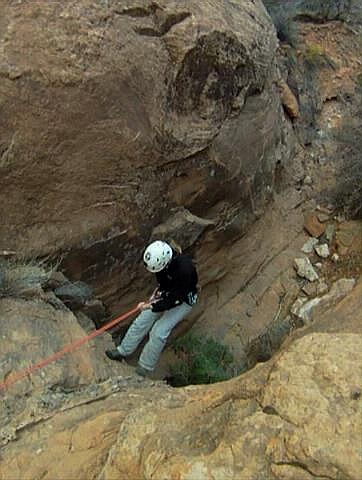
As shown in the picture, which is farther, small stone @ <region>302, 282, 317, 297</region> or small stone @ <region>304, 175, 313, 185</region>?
small stone @ <region>304, 175, 313, 185</region>

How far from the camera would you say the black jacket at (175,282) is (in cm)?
531

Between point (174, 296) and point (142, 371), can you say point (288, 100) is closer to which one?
point (174, 296)

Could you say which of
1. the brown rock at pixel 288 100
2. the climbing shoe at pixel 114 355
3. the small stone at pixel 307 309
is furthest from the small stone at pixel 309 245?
the climbing shoe at pixel 114 355

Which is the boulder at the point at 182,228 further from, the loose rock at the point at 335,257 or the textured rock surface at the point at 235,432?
the textured rock surface at the point at 235,432

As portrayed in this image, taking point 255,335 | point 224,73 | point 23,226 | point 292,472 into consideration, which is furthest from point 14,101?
point 255,335

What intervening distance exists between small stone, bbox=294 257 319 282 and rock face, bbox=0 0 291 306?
4.70ft

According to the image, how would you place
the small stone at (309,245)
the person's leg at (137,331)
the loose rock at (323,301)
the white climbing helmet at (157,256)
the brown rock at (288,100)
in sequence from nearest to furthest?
1. the white climbing helmet at (157,256)
2. the person's leg at (137,331)
3. the loose rock at (323,301)
4. the small stone at (309,245)
5. the brown rock at (288,100)

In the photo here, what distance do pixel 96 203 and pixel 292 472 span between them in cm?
317

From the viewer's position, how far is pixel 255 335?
7.08 m

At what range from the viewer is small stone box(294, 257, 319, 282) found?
756 centimetres

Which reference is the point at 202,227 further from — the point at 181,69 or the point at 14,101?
the point at 14,101

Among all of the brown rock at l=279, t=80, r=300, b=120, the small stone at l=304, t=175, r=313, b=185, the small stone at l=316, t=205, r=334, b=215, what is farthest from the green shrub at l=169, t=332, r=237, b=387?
the brown rock at l=279, t=80, r=300, b=120

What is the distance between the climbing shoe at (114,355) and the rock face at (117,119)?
63 cm

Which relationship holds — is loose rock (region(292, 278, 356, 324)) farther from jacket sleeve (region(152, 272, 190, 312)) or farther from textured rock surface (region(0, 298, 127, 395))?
textured rock surface (region(0, 298, 127, 395))
